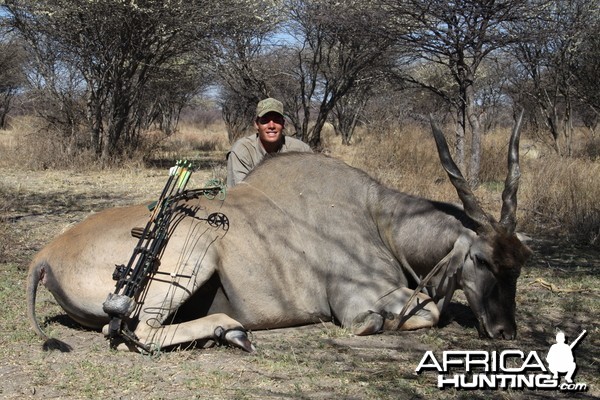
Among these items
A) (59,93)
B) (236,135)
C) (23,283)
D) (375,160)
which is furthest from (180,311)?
(236,135)

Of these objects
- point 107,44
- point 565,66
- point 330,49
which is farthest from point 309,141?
point 565,66

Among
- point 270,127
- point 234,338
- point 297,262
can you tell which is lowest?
point 234,338

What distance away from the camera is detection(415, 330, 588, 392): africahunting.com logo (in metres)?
3.11

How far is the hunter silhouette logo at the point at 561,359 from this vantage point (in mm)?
3243

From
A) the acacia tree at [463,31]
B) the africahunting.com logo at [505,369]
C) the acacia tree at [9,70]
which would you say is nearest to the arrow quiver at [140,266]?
the africahunting.com logo at [505,369]

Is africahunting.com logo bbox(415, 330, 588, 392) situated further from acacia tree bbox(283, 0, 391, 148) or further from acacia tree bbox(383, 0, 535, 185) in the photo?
acacia tree bbox(283, 0, 391, 148)

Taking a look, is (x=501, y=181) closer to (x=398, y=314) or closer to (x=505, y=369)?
(x=398, y=314)

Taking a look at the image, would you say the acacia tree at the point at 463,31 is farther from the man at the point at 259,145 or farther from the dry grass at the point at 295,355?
the man at the point at 259,145

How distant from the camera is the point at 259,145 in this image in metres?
5.55

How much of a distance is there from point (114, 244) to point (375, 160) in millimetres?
8460

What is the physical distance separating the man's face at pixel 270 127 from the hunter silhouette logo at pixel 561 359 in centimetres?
271

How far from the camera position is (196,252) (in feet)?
12.6

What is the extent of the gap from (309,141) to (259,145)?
441 inches

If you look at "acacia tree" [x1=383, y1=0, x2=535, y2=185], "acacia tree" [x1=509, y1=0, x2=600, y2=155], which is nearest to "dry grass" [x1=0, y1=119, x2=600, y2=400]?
"acacia tree" [x1=383, y1=0, x2=535, y2=185]
